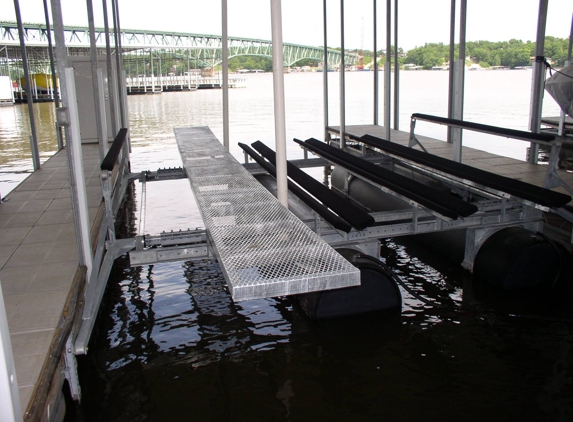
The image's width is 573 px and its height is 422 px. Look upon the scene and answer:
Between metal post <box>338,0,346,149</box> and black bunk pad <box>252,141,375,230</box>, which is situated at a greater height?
metal post <box>338,0,346,149</box>

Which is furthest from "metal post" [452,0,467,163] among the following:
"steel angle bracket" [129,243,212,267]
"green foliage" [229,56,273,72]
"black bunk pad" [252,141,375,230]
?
"green foliage" [229,56,273,72]

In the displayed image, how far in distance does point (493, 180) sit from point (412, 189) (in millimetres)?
828

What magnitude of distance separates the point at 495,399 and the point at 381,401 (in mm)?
702

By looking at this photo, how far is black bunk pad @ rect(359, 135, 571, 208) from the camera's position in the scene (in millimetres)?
4688

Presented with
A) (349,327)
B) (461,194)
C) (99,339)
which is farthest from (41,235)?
(461,194)

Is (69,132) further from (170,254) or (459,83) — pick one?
(459,83)

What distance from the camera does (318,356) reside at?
3.98 m

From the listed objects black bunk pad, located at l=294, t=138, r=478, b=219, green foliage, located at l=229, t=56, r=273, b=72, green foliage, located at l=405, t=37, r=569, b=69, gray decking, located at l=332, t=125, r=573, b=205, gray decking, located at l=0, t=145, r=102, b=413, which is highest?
green foliage, located at l=229, t=56, r=273, b=72

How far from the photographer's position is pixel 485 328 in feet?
14.3

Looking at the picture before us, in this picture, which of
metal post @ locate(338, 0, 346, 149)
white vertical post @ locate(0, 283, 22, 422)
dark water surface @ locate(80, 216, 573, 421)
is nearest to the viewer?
white vertical post @ locate(0, 283, 22, 422)

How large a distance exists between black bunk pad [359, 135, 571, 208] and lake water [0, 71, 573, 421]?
0.91 m

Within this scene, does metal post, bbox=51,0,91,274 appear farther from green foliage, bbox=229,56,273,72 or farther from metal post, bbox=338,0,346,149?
green foliage, bbox=229,56,273,72

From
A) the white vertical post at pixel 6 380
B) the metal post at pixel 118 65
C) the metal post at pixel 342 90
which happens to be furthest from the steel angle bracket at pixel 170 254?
the metal post at pixel 342 90

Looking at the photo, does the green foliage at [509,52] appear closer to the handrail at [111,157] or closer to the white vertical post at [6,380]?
the handrail at [111,157]
